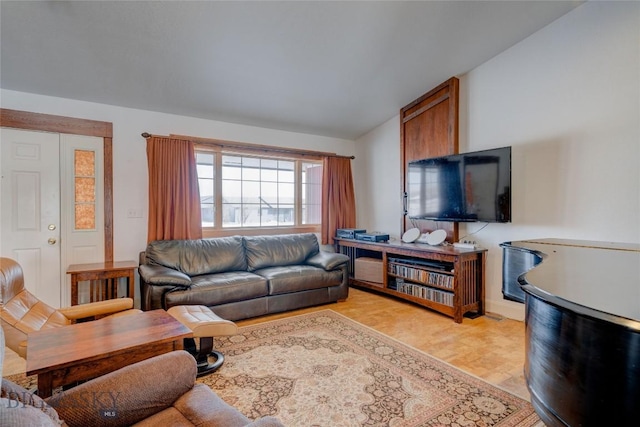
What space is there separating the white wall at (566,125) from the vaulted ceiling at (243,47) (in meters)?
0.24

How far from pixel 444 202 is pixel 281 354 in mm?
2474

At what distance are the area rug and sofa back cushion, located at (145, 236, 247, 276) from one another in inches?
41.2

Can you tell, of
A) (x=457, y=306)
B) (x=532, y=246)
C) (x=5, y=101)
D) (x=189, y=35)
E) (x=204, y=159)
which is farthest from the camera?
(x=204, y=159)

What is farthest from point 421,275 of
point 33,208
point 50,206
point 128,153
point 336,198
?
point 33,208

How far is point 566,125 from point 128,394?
3770 mm

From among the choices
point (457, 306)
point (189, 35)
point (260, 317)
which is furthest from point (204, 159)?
point (457, 306)

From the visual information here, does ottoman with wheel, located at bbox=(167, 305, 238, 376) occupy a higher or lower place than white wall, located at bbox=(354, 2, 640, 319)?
lower

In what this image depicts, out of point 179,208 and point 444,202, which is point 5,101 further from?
point 444,202

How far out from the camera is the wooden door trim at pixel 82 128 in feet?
10.00

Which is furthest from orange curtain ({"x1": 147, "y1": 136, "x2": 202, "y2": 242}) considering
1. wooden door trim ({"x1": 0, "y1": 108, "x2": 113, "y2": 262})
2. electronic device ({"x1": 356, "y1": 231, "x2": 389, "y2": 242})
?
electronic device ({"x1": 356, "y1": 231, "x2": 389, "y2": 242})

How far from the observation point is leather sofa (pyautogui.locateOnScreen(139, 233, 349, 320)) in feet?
9.66

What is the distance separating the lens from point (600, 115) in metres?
2.66

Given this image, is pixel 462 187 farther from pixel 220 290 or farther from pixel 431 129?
pixel 220 290

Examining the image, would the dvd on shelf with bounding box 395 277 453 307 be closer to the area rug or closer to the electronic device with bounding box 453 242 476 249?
the electronic device with bounding box 453 242 476 249
